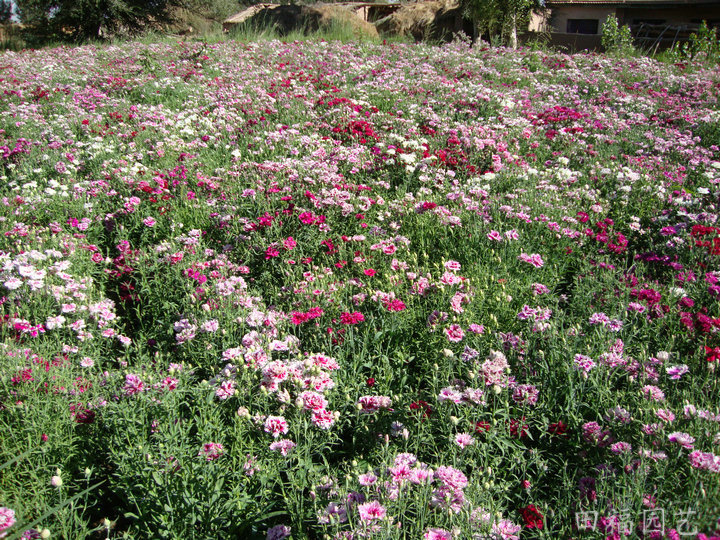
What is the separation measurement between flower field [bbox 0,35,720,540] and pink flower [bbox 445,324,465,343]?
21mm

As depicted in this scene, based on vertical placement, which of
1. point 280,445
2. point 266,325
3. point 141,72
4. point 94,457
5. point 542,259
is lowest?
point 94,457

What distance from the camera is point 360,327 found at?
329 centimetres

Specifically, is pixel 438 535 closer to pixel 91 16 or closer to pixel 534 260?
pixel 534 260

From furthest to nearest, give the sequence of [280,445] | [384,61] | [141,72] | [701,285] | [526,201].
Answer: [384,61], [141,72], [526,201], [701,285], [280,445]

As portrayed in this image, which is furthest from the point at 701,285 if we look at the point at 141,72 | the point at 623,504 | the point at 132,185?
the point at 141,72

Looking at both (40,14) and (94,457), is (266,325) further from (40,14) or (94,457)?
(40,14)

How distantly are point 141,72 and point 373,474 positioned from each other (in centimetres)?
1062

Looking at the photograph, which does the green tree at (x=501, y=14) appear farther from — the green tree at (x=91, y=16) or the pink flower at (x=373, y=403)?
the pink flower at (x=373, y=403)

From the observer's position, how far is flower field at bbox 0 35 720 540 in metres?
2.14

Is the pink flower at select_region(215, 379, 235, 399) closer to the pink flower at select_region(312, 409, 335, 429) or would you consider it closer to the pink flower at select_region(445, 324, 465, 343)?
the pink flower at select_region(312, 409, 335, 429)

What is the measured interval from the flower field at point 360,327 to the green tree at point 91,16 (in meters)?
16.4

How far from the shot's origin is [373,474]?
83.4 inches

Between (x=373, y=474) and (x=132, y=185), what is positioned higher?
(x=132, y=185)

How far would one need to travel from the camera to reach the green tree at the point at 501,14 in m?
15.5
